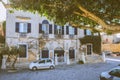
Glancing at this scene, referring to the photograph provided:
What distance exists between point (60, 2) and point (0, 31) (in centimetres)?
2600

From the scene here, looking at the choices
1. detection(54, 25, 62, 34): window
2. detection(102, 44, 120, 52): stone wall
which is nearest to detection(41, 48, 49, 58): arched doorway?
detection(54, 25, 62, 34): window

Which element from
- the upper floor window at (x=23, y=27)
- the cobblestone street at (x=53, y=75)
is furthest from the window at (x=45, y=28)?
the cobblestone street at (x=53, y=75)

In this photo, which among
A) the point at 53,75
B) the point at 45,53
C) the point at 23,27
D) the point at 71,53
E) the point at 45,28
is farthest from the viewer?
the point at 71,53

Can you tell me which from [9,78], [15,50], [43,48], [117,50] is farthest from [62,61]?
[117,50]

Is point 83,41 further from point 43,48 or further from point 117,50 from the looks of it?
point 117,50

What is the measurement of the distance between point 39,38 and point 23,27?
112 inches

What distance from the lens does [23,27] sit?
99.2 feet

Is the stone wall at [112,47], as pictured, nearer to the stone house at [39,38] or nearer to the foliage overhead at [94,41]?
the foliage overhead at [94,41]

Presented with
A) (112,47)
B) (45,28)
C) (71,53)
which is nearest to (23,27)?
(45,28)

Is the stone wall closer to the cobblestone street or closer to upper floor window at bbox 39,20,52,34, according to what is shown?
upper floor window at bbox 39,20,52,34

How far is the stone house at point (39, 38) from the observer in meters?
29.6

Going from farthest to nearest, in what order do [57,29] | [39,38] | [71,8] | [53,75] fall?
[57,29]
[39,38]
[53,75]
[71,8]

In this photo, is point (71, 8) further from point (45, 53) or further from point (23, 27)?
point (45, 53)

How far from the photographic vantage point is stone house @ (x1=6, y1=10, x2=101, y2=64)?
2962 centimetres
